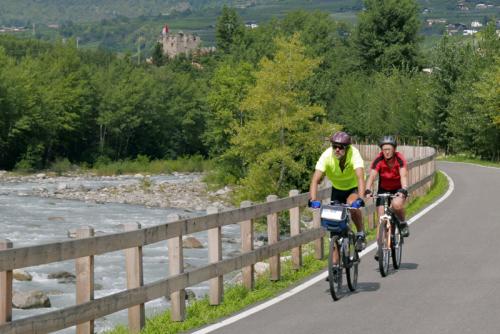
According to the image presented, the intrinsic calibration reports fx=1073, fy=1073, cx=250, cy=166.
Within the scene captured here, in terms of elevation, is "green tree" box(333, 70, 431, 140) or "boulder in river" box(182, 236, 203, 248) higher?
"boulder in river" box(182, 236, 203, 248)

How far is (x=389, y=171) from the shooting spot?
1480 centimetres

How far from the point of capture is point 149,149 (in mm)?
117750

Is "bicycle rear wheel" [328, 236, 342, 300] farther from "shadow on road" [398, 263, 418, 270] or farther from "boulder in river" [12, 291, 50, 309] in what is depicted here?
"boulder in river" [12, 291, 50, 309]

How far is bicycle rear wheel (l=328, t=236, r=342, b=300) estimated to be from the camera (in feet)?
41.0

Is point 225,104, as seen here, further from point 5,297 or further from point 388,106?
point 5,297

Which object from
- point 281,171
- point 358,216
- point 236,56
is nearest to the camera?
point 358,216

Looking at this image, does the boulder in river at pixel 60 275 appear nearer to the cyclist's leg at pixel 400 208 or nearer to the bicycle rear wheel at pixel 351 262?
the cyclist's leg at pixel 400 208

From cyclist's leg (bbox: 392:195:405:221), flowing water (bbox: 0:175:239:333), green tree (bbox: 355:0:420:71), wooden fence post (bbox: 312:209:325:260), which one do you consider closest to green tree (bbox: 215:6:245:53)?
green tree (bbox: 355:0:420:71)

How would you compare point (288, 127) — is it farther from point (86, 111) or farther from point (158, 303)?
point (86, 111)

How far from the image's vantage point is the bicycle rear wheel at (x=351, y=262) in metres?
13.0

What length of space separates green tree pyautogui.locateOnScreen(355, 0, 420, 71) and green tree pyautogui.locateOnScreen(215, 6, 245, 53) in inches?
1355

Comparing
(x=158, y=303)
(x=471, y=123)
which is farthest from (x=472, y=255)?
(x=471, y=123)

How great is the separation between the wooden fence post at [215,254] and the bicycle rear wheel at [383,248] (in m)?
2.58

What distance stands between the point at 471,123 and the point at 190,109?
204 feet
